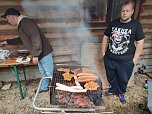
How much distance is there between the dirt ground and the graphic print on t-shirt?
1.34 m

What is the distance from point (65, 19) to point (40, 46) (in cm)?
120

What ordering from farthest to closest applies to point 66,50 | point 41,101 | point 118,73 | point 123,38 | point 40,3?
point 66,50, point 41,101, point 40,3, point 118,73, point 123,38

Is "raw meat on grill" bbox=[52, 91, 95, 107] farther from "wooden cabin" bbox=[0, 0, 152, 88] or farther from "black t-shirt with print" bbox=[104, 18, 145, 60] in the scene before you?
"wooden cabin" bbox=[0, 0, 152, 88]

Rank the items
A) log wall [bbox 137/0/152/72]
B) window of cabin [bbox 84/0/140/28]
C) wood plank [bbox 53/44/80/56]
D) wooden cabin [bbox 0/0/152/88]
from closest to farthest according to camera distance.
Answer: wooden cabin [bbox 0/0/152/88], window of cabin [bbox 84/0/140/28], log wall [bbox 137/0/152/72], wood plank [bbox 53/44/80/56]

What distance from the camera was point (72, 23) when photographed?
5.35 metres

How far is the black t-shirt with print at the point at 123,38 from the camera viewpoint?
4.32 meters

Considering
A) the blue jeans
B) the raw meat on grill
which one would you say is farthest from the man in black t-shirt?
the raw meat on grill

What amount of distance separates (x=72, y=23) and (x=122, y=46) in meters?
1.53

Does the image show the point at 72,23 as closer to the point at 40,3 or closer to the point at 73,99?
the point at 40,3

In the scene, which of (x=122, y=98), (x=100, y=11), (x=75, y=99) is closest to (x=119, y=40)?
(x=100, y=11)

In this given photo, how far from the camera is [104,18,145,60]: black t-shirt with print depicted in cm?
432

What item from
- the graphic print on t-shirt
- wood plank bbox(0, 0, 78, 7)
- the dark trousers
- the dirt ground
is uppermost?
wood plank bbox(0, 0, 78, 7)

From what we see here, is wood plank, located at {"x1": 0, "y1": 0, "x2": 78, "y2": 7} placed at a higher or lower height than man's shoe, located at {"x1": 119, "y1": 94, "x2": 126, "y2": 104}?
higher

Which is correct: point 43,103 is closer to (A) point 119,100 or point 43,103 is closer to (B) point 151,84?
(A) point 119,100
